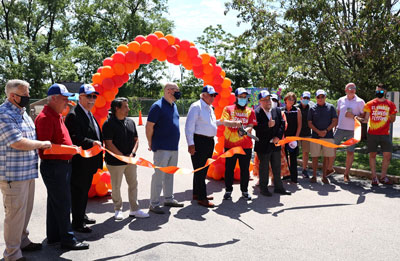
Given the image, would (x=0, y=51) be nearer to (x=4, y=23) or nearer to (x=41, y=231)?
(x=4, y=23)

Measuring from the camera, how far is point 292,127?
25.3 ft

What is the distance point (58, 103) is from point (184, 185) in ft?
13.2

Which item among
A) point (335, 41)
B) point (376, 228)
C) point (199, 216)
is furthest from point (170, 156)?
point (335, 41)

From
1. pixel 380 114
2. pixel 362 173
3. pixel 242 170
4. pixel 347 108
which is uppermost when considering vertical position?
pixel 347 108

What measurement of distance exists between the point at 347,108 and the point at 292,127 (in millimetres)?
1274

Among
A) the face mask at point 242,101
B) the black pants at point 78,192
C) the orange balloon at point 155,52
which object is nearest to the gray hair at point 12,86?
the black pants at point 78,192

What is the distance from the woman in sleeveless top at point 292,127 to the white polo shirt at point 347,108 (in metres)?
1.00

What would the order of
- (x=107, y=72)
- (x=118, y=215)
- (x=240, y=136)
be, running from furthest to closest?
(x=107, y=72) → (x=240, y=136) → (x=118, y=215)

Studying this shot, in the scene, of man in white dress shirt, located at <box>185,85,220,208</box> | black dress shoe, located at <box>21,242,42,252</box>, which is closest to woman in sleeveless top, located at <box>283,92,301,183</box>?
man in white dress shirt, located at <box>185,85,220,208</box>

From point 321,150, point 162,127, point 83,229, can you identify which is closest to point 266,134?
point 321,150

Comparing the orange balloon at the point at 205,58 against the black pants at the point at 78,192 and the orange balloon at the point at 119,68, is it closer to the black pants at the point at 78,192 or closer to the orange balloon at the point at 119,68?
the orange balloon at the point at 119,68

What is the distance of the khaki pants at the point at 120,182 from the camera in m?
5.33

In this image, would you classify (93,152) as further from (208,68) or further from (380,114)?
(380,114)

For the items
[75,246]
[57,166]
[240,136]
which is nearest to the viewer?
[57,166]
